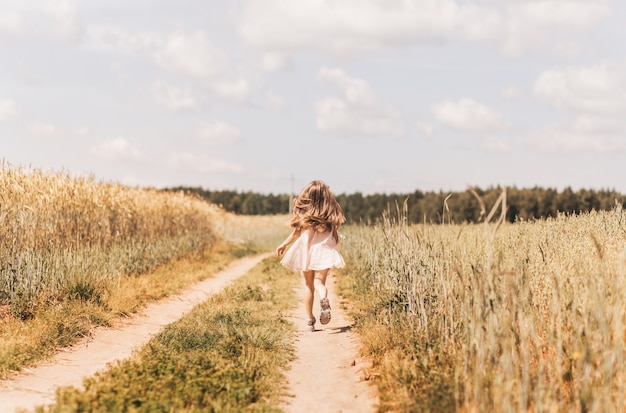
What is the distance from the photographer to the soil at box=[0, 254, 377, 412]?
6.10 m

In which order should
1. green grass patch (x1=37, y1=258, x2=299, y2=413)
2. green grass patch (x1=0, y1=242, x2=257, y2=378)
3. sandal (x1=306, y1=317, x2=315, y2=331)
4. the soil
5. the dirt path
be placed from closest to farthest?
1. green grass patch (x1=37, y1=258, x2=299, y2=413)
2. the dirt path
3. the soil
4. green grass patch (x1=0, y1=242, x2=257, y2=378)
5. sandal (x1=306, y1=317, x2=315, y2=331)

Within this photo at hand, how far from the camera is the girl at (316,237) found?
8.91 meters

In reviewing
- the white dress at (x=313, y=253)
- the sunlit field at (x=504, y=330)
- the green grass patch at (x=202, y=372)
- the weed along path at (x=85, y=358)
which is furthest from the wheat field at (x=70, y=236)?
the sunlit field at (x=504, y=330)

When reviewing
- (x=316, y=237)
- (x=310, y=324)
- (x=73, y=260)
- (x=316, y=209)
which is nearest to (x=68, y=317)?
(x=73, y=260)

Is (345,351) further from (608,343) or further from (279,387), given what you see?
(608,343)

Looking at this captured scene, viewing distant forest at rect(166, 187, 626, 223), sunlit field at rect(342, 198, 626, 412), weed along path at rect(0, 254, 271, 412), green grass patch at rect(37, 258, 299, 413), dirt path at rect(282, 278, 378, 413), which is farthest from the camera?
distant forest at rect(166, 187, 626, 223)

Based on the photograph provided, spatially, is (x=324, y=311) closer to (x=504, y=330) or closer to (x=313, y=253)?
(x=313, y=253)

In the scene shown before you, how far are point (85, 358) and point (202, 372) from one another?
110 inches

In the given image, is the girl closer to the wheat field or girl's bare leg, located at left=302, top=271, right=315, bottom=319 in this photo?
girl's bare leg, located at left=302, top=271, right=315, bottom=319

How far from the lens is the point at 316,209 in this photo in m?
8.89

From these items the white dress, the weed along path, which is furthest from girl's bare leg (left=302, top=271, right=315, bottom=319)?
the weed along path

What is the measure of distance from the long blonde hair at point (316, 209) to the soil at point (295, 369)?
1760 millimetres

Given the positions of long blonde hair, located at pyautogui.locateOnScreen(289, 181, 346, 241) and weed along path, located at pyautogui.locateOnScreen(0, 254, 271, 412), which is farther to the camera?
long blonde hair, located at pyautogui.locateOnScreen(289, 181, 346, 241)

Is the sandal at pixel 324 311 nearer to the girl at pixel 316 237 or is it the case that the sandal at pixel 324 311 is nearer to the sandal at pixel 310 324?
the girl at pixel 316 237
